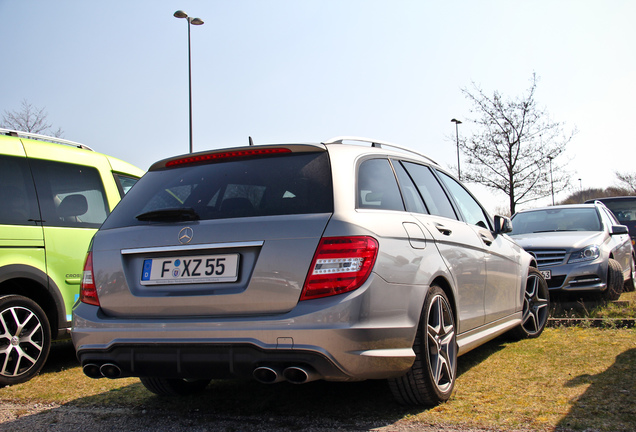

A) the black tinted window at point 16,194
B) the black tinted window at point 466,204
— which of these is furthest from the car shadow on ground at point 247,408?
the black tinted window at point 16,194

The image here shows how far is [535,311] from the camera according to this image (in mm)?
6480

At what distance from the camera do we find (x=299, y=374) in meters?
3.11

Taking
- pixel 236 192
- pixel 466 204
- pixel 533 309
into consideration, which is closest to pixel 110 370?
pixel 236 192

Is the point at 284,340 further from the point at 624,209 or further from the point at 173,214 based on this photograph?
the point at 624,209

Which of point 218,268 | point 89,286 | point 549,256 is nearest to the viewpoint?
point 218,268

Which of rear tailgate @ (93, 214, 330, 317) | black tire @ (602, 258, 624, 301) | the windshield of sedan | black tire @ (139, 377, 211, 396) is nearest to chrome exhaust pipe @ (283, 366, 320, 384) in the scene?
rear tailgate @ (93, 214, 330, 317)

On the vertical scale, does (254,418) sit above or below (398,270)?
below

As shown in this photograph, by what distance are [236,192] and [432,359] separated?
158cm

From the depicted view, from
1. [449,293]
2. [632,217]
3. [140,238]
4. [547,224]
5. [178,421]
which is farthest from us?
[632,217]

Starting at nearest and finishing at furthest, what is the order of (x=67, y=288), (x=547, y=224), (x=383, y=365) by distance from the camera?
(x=383, y=365) → (x=67, y=288) → (x=547, y=224)

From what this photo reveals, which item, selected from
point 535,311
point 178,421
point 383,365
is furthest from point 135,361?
point 535,311

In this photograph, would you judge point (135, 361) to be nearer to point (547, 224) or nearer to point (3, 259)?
point (3, 259)

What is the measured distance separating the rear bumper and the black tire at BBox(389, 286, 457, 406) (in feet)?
0.53

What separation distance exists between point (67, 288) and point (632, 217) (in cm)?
1472
